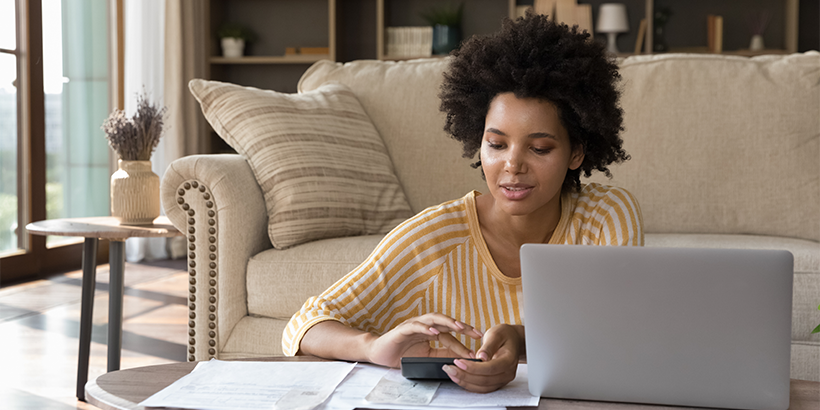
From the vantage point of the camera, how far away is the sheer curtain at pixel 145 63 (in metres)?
4.25

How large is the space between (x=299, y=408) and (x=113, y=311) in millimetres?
1378

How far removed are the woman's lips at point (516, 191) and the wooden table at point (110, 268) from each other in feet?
3.64

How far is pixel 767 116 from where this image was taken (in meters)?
2.15

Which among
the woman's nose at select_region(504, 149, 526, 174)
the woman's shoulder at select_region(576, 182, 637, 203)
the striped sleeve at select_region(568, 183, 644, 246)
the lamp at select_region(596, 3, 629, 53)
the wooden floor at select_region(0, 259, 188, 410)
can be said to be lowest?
the wooden floor at select_region(0, 259, 188, 410)

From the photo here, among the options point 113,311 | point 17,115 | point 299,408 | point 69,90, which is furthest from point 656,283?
point 69,90

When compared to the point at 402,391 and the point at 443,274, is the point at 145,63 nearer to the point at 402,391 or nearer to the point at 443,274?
the point at 443,274

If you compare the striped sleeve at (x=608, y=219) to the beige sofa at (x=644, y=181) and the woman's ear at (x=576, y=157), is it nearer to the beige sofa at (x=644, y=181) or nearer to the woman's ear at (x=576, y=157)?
the woman's ear at (x=576, y=157)

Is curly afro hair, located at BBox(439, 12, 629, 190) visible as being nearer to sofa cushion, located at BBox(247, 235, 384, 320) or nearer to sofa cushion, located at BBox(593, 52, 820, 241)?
sofa cushion, located at BBox(247, 235, 384, 320)

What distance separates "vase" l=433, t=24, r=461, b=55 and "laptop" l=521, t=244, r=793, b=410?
386cm

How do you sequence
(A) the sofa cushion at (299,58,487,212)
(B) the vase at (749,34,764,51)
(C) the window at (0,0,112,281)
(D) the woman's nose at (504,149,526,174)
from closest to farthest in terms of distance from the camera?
1. (D) the woman's nose at (504,149,526,174)
2. (A) the sofa cushion at (299,58,487,212)
3. (C) the window at (0,0,112,281)
4. (B) the vase at (749,34,764,51)

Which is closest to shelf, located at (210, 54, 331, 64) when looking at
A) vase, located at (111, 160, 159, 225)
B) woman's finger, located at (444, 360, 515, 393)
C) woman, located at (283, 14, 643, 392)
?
vase, located at (111, 160, 159, 225)

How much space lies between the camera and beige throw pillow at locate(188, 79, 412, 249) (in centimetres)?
192

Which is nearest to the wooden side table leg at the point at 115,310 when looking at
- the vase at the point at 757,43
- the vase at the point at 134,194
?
the vase at the point at 134,194

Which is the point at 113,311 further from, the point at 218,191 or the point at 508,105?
the point at 508,105
